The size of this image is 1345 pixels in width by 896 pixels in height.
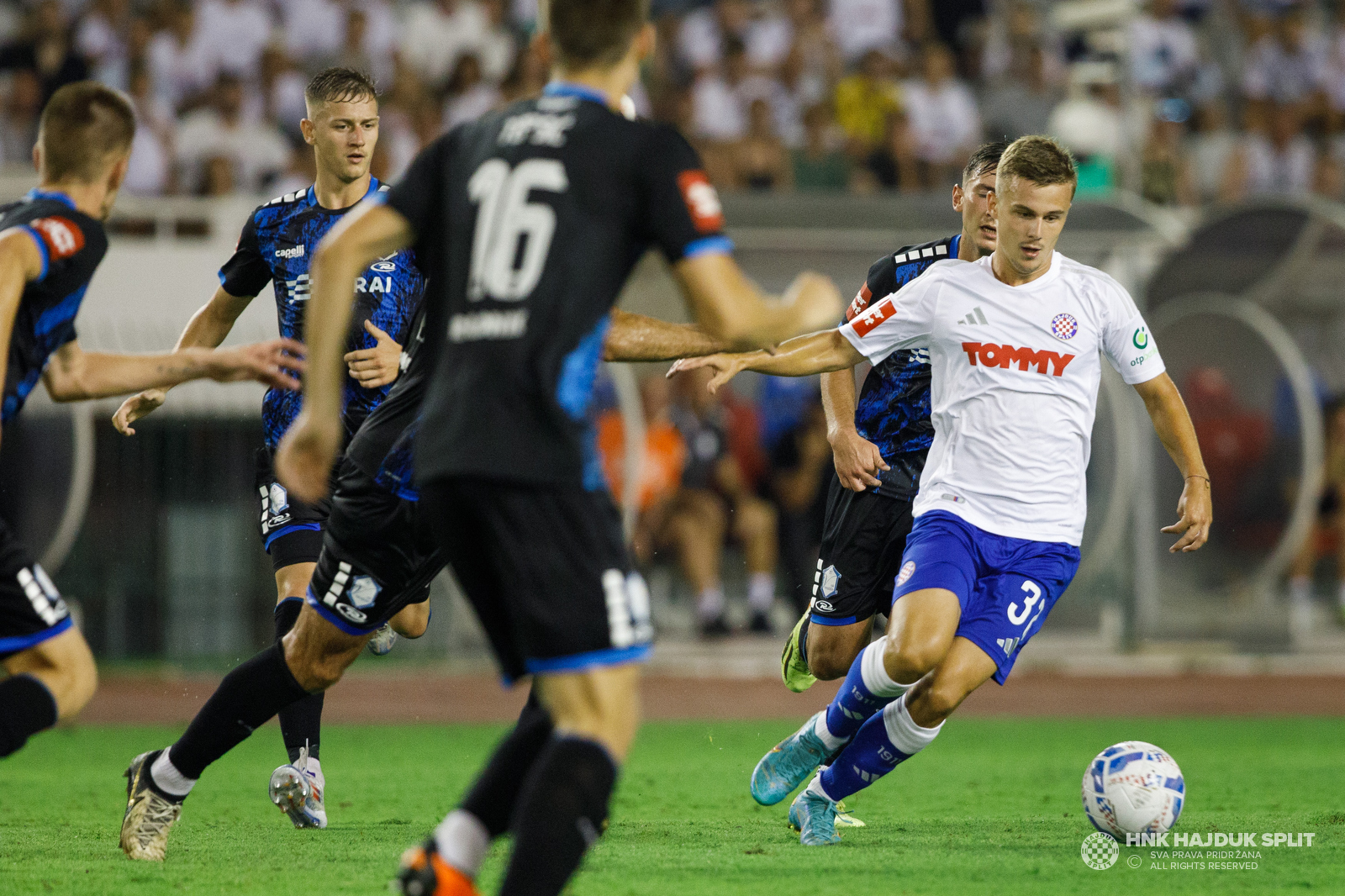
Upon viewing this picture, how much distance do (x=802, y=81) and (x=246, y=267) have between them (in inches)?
475

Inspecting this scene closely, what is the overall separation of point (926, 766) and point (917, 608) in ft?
11.2

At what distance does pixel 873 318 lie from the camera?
600 centimetres

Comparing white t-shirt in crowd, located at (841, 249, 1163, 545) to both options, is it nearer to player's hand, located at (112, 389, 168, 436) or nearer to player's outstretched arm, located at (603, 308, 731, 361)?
player's outstretched arm, located at (603, 308, 731, 361)

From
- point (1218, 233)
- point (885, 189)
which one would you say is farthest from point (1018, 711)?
point (885, 189)

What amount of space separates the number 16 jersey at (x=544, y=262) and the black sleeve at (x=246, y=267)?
113 inches

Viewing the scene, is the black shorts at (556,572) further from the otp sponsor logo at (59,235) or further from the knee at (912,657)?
the knee at (912,657)

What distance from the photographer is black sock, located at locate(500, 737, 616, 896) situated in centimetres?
357

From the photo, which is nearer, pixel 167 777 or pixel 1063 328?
pixel 167 777

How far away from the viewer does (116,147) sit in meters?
4.78

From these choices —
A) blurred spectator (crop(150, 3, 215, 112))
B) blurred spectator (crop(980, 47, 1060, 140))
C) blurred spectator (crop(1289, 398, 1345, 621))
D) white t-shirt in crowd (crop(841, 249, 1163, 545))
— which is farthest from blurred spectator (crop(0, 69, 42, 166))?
blurred spectator (crop(1289, 398, 1345, 621))

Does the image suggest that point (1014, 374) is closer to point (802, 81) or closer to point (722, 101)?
point (722, 101)

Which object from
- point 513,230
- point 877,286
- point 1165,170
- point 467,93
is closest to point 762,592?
point 467,93

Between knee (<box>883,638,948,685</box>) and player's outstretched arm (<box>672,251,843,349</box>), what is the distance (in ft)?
6.29

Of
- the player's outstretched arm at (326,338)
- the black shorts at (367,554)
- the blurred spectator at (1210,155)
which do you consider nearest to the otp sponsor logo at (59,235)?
the player's outstretched arm at (326,338)
